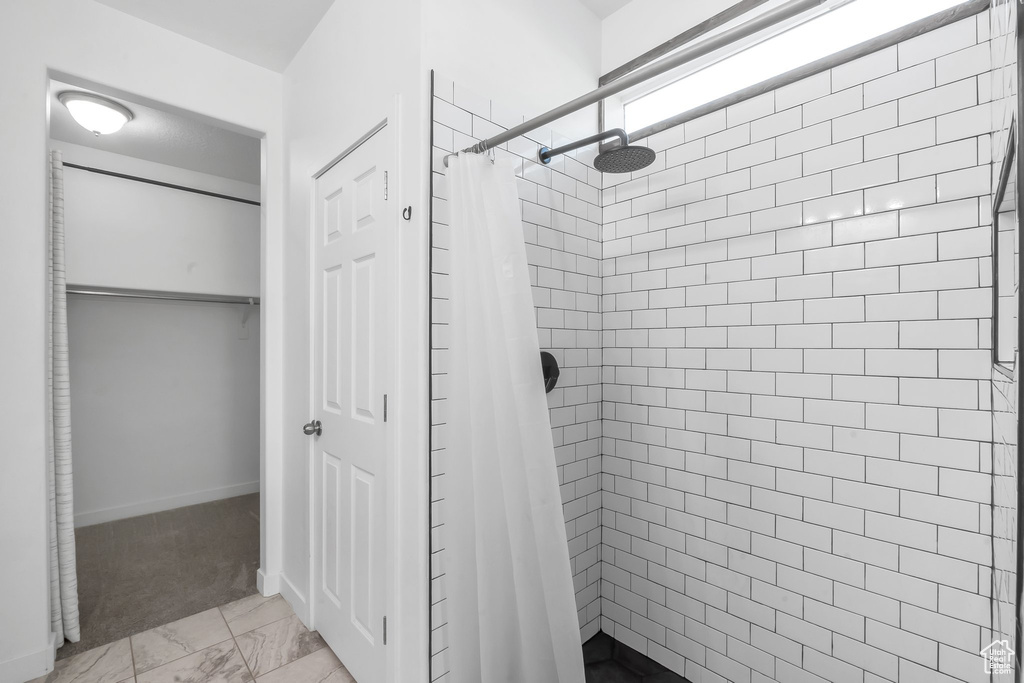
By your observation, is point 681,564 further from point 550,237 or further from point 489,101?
point 489,101

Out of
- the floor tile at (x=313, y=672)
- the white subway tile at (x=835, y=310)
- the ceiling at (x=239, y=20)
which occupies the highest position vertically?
the ceiling at (x=239, y=20)

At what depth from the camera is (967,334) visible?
111 centimetres

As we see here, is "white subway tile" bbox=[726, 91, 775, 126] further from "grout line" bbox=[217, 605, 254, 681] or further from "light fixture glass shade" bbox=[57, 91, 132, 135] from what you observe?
"light fixture glass shade" bbox=[57, 91, 132, 135]

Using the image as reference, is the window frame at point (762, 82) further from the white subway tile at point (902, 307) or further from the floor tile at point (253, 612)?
the floor tile at point (253, 612)

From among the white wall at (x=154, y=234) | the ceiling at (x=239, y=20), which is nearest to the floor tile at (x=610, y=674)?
the ceiling at (x=239, y=20)

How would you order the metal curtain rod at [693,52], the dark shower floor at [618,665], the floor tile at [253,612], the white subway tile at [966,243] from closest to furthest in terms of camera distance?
the metal curtain rod at [693,52], the white subway tile at [966,243], the dark shower floor at [618,665], the floor tile at [253,612]

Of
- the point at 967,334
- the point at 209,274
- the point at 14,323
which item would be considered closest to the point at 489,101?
the point at 967,334

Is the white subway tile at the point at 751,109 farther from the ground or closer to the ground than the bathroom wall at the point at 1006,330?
farther from the ground

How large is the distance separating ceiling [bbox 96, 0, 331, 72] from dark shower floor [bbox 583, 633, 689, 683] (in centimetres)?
286

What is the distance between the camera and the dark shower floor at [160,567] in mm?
2033

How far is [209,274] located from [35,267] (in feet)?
5.69

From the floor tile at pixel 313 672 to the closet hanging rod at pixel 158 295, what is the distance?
2491 millimetres

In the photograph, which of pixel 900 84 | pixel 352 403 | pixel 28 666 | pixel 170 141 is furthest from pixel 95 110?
pixel 900 84

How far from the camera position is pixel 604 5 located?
192cm
